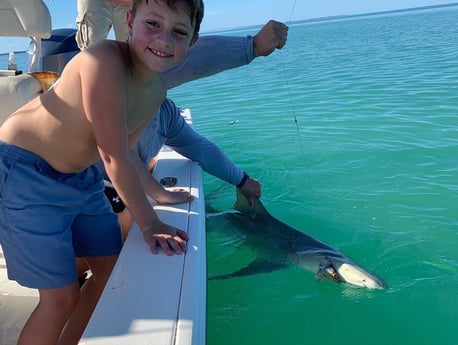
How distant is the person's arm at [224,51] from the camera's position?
7.85 ft

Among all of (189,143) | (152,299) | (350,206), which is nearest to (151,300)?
(152,299)

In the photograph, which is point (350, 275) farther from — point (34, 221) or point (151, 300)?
point (34, 221)

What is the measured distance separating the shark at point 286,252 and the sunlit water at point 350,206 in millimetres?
71

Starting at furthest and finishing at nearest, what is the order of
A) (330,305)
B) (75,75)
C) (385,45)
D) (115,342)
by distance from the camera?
(385,45)
(330,305)
(75,75)
(115,342)

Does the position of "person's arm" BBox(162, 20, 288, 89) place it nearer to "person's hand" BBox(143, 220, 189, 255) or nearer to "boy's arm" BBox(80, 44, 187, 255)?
"boy's arm" BBox(80, 44, 187, 255)

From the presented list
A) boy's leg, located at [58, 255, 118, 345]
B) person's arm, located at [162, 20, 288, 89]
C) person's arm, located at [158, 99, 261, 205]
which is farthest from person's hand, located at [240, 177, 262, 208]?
boy's leg, located at [58, 255, 118, 345]

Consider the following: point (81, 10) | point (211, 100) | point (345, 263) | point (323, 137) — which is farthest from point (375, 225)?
point (211, 100)

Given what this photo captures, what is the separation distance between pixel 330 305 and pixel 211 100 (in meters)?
9.11

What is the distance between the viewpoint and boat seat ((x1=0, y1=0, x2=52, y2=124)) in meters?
2.86

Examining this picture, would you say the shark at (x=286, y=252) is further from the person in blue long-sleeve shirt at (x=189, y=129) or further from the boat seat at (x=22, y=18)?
the boat seat at (x=22, y=18)

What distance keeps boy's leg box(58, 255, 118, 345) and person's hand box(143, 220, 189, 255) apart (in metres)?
0.34

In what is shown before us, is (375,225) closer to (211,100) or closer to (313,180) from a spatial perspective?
(313,180)

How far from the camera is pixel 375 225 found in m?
4.08

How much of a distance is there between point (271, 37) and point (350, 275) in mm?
1646
